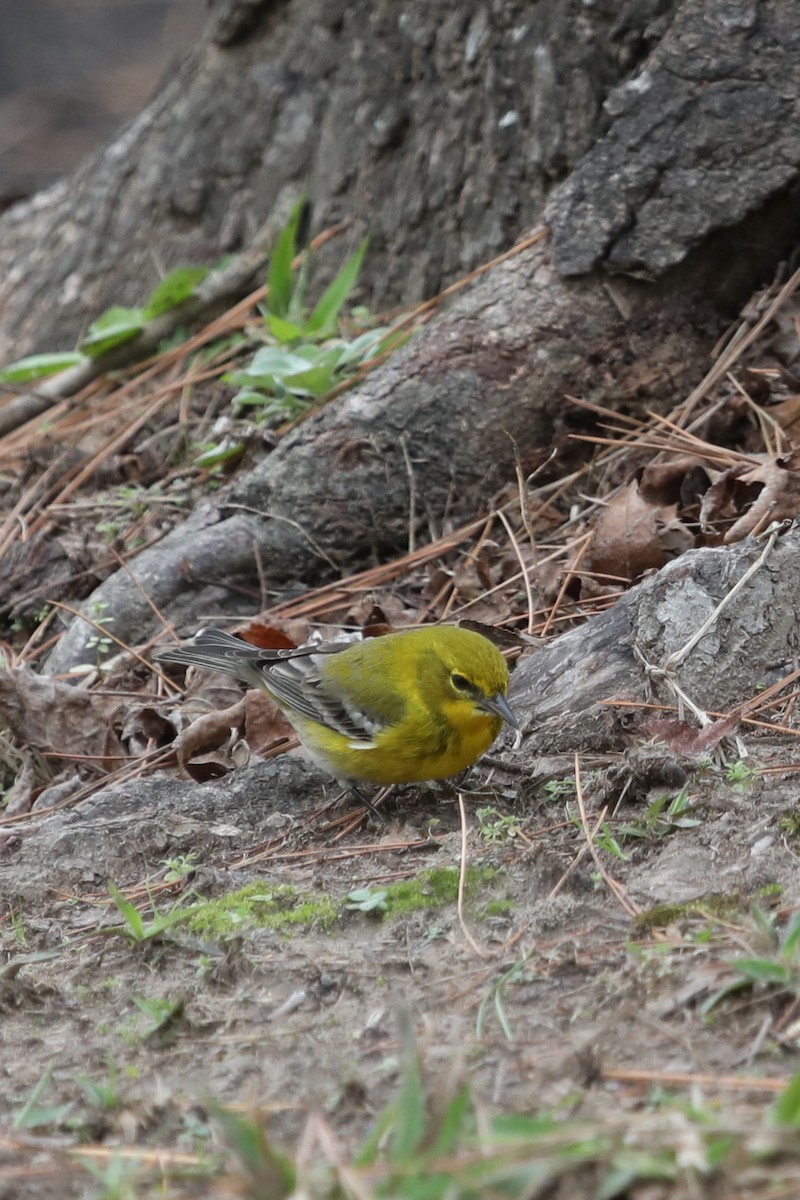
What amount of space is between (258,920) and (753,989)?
1.44 meters

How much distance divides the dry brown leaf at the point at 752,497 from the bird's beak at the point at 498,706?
1.19 m

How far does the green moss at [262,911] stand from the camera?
139 inches

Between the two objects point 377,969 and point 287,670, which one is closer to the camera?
point 377,969

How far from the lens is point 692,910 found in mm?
3088

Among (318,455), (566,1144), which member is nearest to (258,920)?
(566,1144)

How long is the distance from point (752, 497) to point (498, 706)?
61.6 inches

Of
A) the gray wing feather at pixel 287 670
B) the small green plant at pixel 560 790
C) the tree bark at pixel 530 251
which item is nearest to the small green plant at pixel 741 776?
the small green plant at pixel 560 790

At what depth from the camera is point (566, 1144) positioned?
2.10m

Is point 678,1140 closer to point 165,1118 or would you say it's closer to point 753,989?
point 753,989

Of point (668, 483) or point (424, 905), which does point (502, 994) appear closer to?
point (424, 905)

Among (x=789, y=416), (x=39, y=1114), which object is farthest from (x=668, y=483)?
(x=39, y=1114)

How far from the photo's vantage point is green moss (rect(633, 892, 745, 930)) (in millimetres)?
3059

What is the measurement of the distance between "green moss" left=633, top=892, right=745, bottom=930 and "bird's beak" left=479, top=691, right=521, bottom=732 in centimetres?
121

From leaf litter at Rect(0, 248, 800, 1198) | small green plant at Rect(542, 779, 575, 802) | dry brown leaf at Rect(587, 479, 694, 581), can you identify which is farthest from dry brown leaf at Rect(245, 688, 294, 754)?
small green plant at Rect(542, 779, 575, 802)
